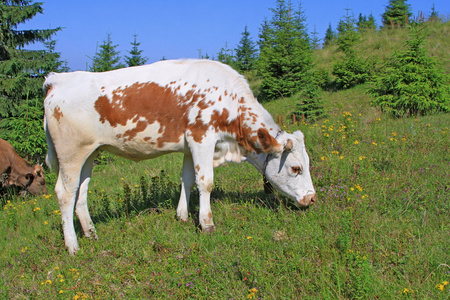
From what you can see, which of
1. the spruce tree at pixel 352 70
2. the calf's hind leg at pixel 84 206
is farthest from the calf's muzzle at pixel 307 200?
the spruce tree at pixel 352 70

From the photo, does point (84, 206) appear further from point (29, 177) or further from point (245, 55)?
point (245, 55)

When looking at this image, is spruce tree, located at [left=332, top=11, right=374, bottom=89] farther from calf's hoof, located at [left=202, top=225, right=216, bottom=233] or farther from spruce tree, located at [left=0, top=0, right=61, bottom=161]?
calf's hoof, located at [left=202, top=225, right=216, bottom=233]

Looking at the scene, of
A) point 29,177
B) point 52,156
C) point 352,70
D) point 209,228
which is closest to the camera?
point 209,228

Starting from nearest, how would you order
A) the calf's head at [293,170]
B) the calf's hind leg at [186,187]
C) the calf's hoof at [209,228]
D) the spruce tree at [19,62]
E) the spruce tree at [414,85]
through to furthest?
the calf's hoof at [209,228] < the calf's head at [293,170] < the calf's hind leg at [186,187] < the spruce tree at [414,85] < the spruce tree at [19,62]

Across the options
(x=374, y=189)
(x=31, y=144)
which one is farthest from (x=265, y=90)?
(x=374, y=189)

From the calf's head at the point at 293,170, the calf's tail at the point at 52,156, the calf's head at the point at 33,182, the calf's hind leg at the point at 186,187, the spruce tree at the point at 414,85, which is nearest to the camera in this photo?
the calf's head at the point at 293,170

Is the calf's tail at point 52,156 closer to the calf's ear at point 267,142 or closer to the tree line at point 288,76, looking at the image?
the calf's ear at point 267,142

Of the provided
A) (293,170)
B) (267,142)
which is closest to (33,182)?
(267,142)

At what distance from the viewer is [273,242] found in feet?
14.3

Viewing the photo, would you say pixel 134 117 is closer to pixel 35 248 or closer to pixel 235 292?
pixel 35 248

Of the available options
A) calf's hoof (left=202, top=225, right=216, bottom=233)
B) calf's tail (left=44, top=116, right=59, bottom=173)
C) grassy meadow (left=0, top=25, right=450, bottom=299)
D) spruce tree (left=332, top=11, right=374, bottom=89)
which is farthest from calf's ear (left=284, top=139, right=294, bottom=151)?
spruce tree (left=332, top=11, right=374, bottom=89)

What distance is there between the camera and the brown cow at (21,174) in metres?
9.42

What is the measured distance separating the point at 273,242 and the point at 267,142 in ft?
4.39

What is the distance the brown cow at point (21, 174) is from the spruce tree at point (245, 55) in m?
20.9
